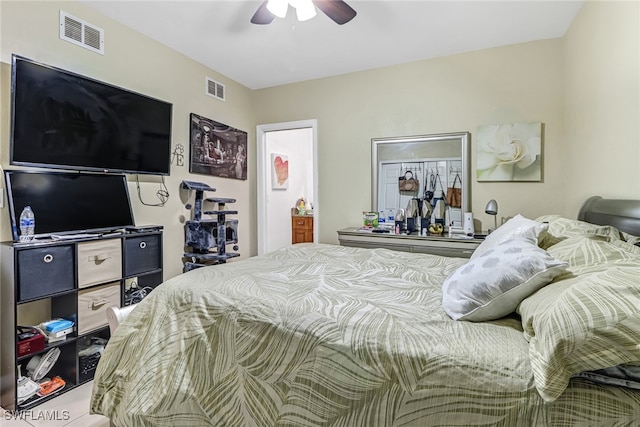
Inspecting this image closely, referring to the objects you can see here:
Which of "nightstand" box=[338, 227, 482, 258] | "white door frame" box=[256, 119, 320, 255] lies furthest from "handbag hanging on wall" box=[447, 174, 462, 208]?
"white door frame" box=[256, 119, 320, 255]

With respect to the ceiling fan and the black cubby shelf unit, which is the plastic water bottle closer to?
the black cubby shelf unit

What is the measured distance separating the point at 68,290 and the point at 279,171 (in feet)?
11.4

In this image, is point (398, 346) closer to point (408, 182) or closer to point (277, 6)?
point (277, 6)

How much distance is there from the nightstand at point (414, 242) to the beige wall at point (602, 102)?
92cm

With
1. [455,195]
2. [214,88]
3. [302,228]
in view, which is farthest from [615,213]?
[302,228]

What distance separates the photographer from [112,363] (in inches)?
57.9

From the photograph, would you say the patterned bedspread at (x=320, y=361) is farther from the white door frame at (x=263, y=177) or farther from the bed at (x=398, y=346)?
the white door frame at (x=263, y=177)

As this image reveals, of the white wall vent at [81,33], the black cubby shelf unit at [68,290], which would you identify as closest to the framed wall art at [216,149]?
the white wall vent at [81,33]

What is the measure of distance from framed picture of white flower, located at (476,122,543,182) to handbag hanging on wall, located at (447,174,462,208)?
0.19 metres

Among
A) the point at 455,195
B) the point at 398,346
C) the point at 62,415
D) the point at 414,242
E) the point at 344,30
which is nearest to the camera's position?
the point at 398,346

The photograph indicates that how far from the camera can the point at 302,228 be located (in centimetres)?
570

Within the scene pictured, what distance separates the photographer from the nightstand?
2908 mm

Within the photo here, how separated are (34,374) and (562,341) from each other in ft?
8.85

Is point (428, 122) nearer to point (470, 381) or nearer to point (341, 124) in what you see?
point (341, 124)
